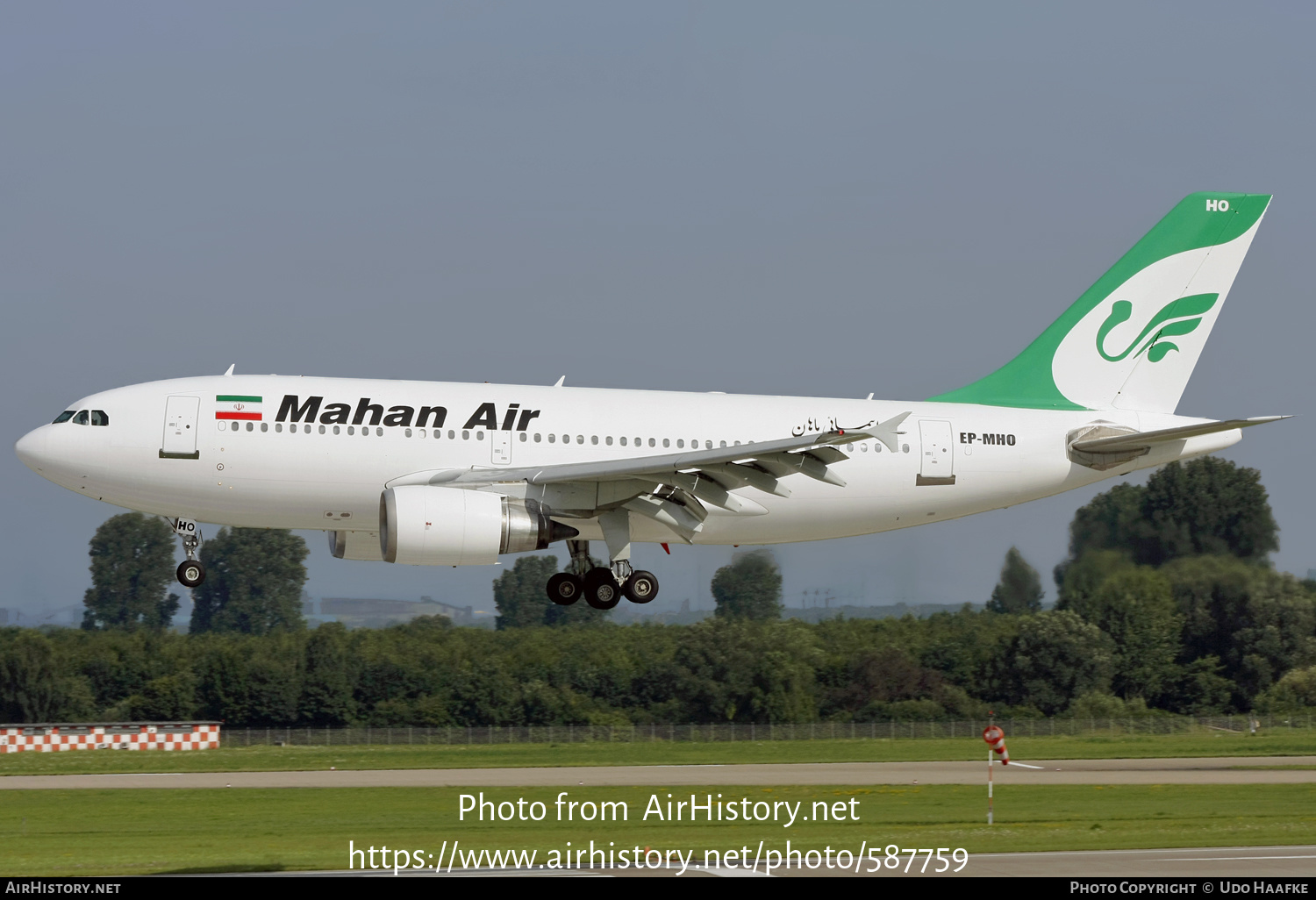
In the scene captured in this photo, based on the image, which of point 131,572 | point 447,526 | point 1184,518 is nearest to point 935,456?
point 447,526

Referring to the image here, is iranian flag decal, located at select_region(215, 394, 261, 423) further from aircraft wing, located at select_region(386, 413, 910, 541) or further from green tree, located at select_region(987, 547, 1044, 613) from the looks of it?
green tree, located at select_region(987, 547, 1044, 613)

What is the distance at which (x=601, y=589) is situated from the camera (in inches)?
1262

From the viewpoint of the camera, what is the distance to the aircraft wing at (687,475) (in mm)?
29094

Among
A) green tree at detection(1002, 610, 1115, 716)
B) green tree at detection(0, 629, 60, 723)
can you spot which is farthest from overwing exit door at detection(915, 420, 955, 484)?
green tree at detection(0, 629, 60, 723)

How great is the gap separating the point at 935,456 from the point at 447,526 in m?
10.8

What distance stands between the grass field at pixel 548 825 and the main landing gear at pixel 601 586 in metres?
4.38

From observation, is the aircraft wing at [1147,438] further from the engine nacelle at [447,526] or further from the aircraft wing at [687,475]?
the engine nacelle at [447,526]

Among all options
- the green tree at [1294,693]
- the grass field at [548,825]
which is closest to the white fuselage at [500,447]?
the grass field at [548,825]

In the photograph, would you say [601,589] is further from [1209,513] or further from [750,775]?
[1209,513]

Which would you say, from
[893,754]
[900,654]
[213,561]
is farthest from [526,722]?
[213,561]

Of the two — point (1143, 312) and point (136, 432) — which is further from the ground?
point (1143, 312)

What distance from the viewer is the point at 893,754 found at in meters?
48.3

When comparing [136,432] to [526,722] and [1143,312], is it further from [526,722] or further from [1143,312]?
[526,722]
